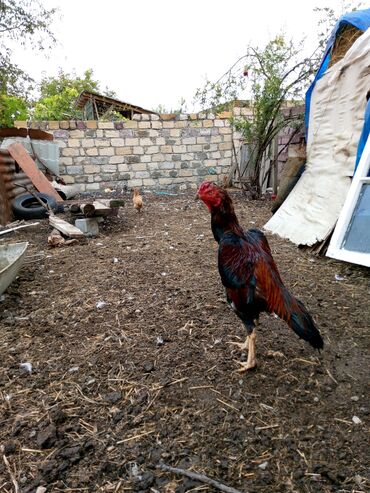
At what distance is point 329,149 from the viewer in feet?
15.1

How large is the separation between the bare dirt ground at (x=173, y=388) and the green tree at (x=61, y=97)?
14324mm

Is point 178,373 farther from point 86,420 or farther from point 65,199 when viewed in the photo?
point 65,199

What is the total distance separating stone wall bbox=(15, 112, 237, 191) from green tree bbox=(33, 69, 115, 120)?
6.46 m

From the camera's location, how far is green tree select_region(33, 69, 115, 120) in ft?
51.9

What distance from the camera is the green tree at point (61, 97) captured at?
15814mm

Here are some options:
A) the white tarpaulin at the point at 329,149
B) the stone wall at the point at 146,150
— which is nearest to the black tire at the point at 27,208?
the stone wall at the point at 146,150

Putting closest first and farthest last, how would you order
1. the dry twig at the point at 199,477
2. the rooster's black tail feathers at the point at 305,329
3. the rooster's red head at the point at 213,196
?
1. the dry twig at the point at 199,477
2. the rooster's black tail feathers at the point at 305,329
3. the rooster's red head at the point at 213,196

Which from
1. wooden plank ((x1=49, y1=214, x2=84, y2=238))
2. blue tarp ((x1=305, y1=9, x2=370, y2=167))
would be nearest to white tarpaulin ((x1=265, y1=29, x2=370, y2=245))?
blue tarp ((x1=305, y1=9, x2=370, y2=167))

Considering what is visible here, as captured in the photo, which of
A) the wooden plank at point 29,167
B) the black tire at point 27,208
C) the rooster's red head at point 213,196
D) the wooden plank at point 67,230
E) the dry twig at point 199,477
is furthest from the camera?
the wooden plank at point 29,167

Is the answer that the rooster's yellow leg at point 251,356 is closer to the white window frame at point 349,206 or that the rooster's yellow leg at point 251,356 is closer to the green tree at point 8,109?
the white window frame at point 349,206

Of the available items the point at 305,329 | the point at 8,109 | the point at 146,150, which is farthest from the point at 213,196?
the point at 8,109

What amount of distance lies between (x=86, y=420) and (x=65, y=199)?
7.03 metres

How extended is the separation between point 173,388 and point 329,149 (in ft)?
13.4

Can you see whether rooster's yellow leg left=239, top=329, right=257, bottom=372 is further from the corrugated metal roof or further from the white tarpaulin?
the corrugated metal roof
